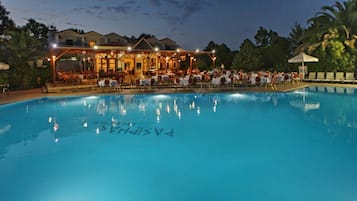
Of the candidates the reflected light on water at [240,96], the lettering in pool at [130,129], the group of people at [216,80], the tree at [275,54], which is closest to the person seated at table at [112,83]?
the group of people at [216,80]

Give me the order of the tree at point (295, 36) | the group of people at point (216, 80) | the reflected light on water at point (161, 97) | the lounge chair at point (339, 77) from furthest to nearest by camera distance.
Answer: the tree at point (295, 36) < the lounge chair at point (339, 77) < the group of people at point (216, 80) < the reflected light on water at point (161, 97)

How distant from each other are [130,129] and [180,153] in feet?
8.81

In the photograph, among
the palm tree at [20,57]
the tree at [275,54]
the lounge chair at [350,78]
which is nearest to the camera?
the palm tree at [20,57]

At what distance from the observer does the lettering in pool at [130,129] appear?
8.39 metres

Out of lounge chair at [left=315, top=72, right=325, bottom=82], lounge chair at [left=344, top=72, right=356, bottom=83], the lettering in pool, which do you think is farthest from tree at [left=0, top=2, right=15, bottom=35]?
lounge chair at [left=344, top=72, right=356, bottom=83]

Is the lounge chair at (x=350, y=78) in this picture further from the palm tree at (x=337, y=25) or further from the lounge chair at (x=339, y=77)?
the palm tree at (x=337, y=25)

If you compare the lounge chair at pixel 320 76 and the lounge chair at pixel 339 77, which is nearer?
the lounge chair at pixel 339 77

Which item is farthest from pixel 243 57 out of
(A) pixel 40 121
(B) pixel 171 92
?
(A) pixel 40 121

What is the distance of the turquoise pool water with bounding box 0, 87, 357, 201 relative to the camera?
4.81 metres

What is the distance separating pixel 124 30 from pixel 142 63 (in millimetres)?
10574

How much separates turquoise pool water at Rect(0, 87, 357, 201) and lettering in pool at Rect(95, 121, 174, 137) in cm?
3

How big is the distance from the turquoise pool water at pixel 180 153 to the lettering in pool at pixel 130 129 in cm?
3

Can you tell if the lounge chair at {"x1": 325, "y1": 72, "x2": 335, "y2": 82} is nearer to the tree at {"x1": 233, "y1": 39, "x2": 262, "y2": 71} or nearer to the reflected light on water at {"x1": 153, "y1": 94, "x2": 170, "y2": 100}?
the tree at {"x1": 233, "y1": 39, "x2": 262, "y2": 71}

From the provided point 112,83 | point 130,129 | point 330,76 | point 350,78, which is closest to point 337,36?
point 330,76
